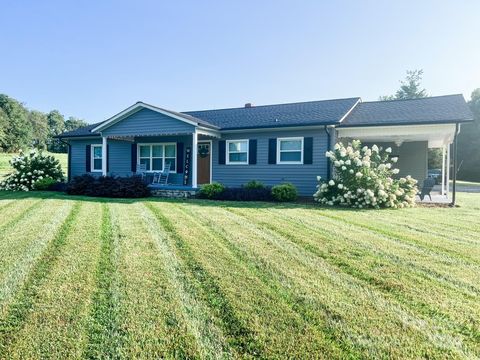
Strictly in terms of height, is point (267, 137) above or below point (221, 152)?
above

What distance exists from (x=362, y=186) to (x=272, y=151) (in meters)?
4.03

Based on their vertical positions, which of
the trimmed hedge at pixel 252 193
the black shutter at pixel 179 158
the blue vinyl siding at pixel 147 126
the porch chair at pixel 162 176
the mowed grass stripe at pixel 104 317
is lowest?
the mowed grass stripe at pixel 104 317

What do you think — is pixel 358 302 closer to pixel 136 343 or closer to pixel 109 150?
pixel 136 343

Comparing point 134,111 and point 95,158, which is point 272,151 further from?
point 95,158

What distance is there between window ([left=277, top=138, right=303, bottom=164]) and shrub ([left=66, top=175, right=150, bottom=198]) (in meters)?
5.47

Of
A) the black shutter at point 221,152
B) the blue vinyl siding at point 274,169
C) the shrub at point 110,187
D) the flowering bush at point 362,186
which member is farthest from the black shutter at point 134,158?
the flowering bush at point 362,186

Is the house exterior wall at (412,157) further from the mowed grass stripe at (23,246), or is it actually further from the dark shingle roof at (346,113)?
the mowed grass stripe at (23,246)

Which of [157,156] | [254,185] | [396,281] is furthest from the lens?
[157,156]

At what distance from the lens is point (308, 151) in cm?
1227

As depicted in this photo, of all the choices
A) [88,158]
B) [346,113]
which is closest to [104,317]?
[346,113]

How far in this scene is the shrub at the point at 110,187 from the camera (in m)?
11.8

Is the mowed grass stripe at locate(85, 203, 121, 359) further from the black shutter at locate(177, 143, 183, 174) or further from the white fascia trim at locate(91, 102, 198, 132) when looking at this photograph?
the black shutter at locate(177, 143, 183, 174)

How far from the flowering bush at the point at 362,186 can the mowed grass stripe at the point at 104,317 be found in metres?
7.78

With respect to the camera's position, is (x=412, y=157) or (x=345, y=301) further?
(x=412, y=157)
